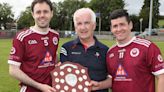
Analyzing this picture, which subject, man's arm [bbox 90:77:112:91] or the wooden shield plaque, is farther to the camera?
man's arm [bbox 90:77:112:91]

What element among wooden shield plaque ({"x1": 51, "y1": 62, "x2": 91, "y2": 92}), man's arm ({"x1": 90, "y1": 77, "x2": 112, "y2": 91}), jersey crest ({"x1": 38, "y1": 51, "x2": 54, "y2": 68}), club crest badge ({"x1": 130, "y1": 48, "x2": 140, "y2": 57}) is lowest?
man's arm ({"x1": 90, "y1": 77, "x2": 112, "y2": 91})

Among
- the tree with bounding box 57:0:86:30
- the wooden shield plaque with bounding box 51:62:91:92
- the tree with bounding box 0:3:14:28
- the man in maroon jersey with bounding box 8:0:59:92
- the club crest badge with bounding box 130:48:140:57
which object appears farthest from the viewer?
the tree with bounding box 57:0:86:30

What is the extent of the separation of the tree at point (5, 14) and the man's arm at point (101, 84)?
3764 inches

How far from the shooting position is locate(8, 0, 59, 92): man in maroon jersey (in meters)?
4.81

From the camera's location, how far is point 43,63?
193 inches

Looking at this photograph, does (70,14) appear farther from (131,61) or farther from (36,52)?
(131,61)

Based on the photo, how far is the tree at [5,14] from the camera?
3885 inches

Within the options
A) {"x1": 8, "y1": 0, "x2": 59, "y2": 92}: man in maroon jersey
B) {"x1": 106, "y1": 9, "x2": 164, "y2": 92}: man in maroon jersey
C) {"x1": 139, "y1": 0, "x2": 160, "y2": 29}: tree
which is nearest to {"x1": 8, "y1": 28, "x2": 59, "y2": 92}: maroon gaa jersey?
{"x1": 8, "y1": 0, "x2": 59, "y2": 92}: man in maroon jersey

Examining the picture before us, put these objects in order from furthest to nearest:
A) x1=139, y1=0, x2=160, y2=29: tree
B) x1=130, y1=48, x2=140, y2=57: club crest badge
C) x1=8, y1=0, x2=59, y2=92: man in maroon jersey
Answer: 1. x1=139, y1=0, x2=160, y2=29: tree
2. x1=8, y1=0, x2=59, y2=92: man in maroon jersey
3. x1=130, y1=48, x2=140, y2=57: club crest badge

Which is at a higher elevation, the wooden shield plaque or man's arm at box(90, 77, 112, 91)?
the wooden shield plaque

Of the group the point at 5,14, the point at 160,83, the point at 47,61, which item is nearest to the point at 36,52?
the point at 47,61

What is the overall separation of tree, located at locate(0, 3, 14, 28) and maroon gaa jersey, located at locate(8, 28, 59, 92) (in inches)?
3750

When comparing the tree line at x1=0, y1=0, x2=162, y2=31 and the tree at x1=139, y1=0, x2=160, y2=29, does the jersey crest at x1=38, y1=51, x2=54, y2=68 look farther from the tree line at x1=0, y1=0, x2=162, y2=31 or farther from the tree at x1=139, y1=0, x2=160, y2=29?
the tree at x1=139, y1=0, x2=160, y2=29

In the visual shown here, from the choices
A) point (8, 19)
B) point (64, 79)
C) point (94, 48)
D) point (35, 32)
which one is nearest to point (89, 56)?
point (94, 48)
